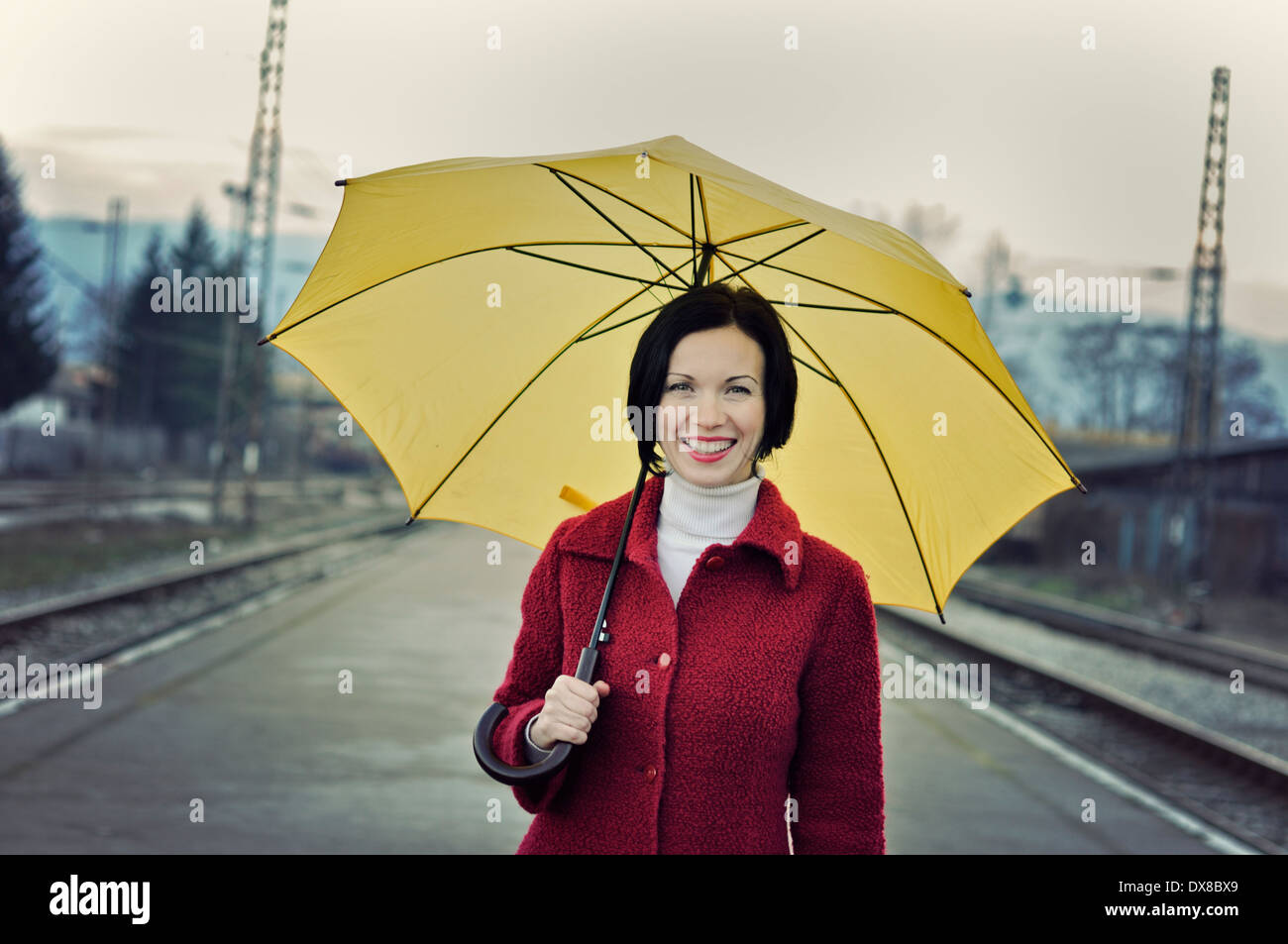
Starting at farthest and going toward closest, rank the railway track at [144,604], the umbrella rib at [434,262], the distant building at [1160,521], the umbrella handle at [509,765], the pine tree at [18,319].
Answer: the pine tree at [18,319]
the distant building at [1160,521]
the railway track at [144,604]
the umbrella rib at [434,262]
the umbrella handle at [509,765]

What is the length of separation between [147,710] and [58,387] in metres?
74.6

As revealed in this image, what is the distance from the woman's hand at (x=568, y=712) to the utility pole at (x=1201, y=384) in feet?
72.9

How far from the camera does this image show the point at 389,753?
9438 mm

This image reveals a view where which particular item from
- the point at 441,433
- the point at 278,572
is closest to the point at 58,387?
the point at 278,572

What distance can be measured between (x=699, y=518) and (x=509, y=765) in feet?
1.92

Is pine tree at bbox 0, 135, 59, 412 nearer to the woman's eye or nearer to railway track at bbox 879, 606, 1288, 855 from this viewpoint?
railway track at bbox 879, 606, 1288, 855

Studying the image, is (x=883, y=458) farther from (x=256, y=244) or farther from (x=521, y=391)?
(x=256, y=244)

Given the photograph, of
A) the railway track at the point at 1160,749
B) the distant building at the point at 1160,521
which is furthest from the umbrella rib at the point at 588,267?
the distant building at the point at 1160,521

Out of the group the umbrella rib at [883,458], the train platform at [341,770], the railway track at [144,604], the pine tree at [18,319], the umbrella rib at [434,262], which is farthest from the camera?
the pine tree at [18,319]

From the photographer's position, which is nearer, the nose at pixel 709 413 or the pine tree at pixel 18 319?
the nose at pixel 709 413

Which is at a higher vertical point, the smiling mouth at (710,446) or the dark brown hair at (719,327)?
the dark brown hair at (719,327)

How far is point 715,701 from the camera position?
7.43ft

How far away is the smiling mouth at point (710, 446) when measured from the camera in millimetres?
2408

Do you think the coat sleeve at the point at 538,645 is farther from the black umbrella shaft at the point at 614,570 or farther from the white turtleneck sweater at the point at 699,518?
the white turtleneck sweater at the point at 699,518
